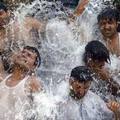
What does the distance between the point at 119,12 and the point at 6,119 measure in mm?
2517

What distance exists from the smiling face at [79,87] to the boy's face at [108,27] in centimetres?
130

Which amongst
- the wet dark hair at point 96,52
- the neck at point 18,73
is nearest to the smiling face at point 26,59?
the neck at point 18,73

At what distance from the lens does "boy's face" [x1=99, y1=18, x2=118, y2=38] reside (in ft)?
21.1

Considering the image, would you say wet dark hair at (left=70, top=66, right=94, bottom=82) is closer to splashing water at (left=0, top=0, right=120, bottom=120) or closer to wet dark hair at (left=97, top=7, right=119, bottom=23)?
splashing water at (left=0, top=0, right=120, bottom=120)

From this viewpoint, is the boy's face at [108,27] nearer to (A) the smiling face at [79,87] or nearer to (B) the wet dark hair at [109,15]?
(B) the wet dark hair at [109,15]

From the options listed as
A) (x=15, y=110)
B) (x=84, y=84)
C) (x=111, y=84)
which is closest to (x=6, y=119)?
(x=15, y=110)

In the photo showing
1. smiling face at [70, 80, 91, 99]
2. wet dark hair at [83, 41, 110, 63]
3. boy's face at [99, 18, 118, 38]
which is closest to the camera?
smiling face at [70, 80, 91, 99]

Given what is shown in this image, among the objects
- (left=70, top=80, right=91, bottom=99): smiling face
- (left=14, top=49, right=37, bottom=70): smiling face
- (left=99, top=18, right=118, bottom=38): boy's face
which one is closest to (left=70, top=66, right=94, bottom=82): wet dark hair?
(left=70, top=80, right=91, bottom=99): smiling face

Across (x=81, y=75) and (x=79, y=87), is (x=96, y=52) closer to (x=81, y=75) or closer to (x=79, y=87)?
(x=81, y=75)

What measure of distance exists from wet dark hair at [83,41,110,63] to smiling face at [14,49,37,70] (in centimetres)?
71

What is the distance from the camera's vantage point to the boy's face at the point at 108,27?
6418mm

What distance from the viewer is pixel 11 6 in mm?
7184

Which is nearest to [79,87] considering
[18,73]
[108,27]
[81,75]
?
[81,75]

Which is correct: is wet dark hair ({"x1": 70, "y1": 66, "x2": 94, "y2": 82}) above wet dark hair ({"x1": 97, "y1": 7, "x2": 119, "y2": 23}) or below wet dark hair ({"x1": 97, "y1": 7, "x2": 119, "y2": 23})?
below
